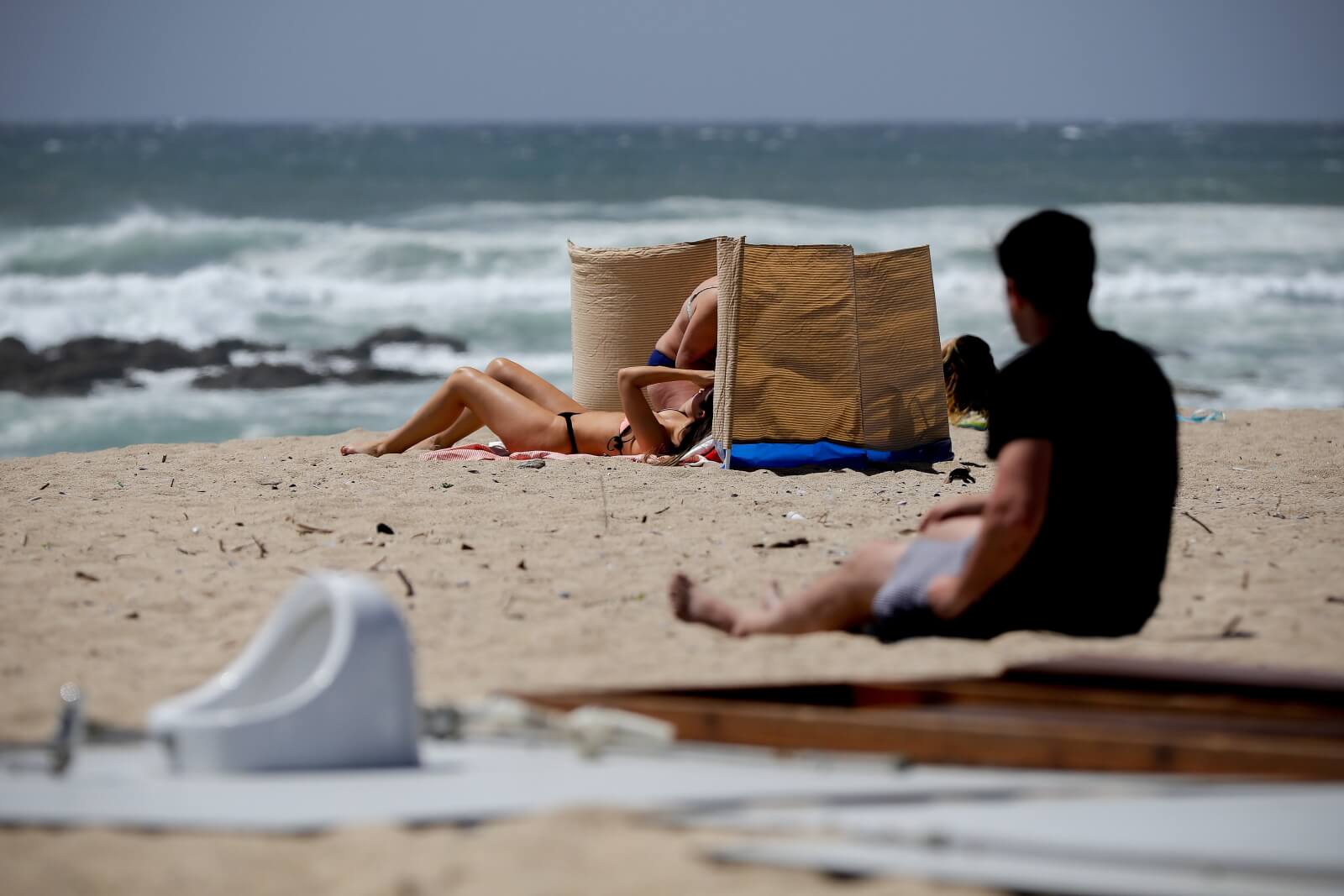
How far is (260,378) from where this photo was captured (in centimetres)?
1145

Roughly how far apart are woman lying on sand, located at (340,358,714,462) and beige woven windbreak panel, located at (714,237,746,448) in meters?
0.17

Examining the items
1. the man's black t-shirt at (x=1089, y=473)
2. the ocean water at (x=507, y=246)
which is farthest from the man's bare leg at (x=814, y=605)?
the ocean water at (x=507, y=246)

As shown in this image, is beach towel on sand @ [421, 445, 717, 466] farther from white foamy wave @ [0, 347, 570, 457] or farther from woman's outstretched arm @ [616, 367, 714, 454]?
white foamy wave @ [0, 347, 570, 457]

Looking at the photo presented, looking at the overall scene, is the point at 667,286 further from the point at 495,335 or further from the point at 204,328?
the point at 204,328

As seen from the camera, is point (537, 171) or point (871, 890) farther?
point (537, 171)

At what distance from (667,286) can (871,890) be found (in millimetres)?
4871

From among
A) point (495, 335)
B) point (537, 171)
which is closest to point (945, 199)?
point (537, 171)

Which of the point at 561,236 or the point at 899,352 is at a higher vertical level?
the point at 561,236

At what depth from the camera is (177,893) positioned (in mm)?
2010

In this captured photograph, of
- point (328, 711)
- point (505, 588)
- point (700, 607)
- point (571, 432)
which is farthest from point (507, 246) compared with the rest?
point (328, 711)

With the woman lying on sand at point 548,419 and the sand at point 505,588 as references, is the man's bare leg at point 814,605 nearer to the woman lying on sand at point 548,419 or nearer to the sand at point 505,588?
the sand at point 505,588

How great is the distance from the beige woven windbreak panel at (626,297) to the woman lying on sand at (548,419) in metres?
0.39

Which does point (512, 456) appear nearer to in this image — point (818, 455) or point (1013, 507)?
point (818, 455)

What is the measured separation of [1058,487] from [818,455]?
3239 millimetres
